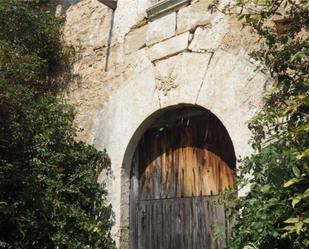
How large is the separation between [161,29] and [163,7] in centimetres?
21

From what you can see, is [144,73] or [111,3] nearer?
[144,73]

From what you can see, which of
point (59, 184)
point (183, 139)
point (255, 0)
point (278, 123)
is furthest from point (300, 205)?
point (59, 184)

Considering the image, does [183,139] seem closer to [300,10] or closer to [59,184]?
[59,184]

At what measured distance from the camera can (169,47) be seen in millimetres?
4840

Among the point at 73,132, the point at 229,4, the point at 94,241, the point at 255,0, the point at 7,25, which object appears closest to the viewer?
the point at 255,0

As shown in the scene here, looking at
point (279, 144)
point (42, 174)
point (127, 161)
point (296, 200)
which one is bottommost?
point (296, 200)

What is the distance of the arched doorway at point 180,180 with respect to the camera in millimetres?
4414

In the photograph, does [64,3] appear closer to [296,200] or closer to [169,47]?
[169,47]

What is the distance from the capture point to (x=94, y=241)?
4.74 metres

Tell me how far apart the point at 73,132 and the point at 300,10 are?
2674mm

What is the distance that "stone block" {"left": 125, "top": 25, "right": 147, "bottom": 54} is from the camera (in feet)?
16.9

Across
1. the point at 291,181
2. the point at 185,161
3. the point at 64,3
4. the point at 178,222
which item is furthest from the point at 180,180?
the point at 64,3

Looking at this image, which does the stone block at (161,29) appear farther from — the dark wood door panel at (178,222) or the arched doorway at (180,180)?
the dark wood door panel at (178,222)

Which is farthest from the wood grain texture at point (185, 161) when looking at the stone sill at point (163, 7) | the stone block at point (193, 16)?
the stone sill at point (163, 7)
